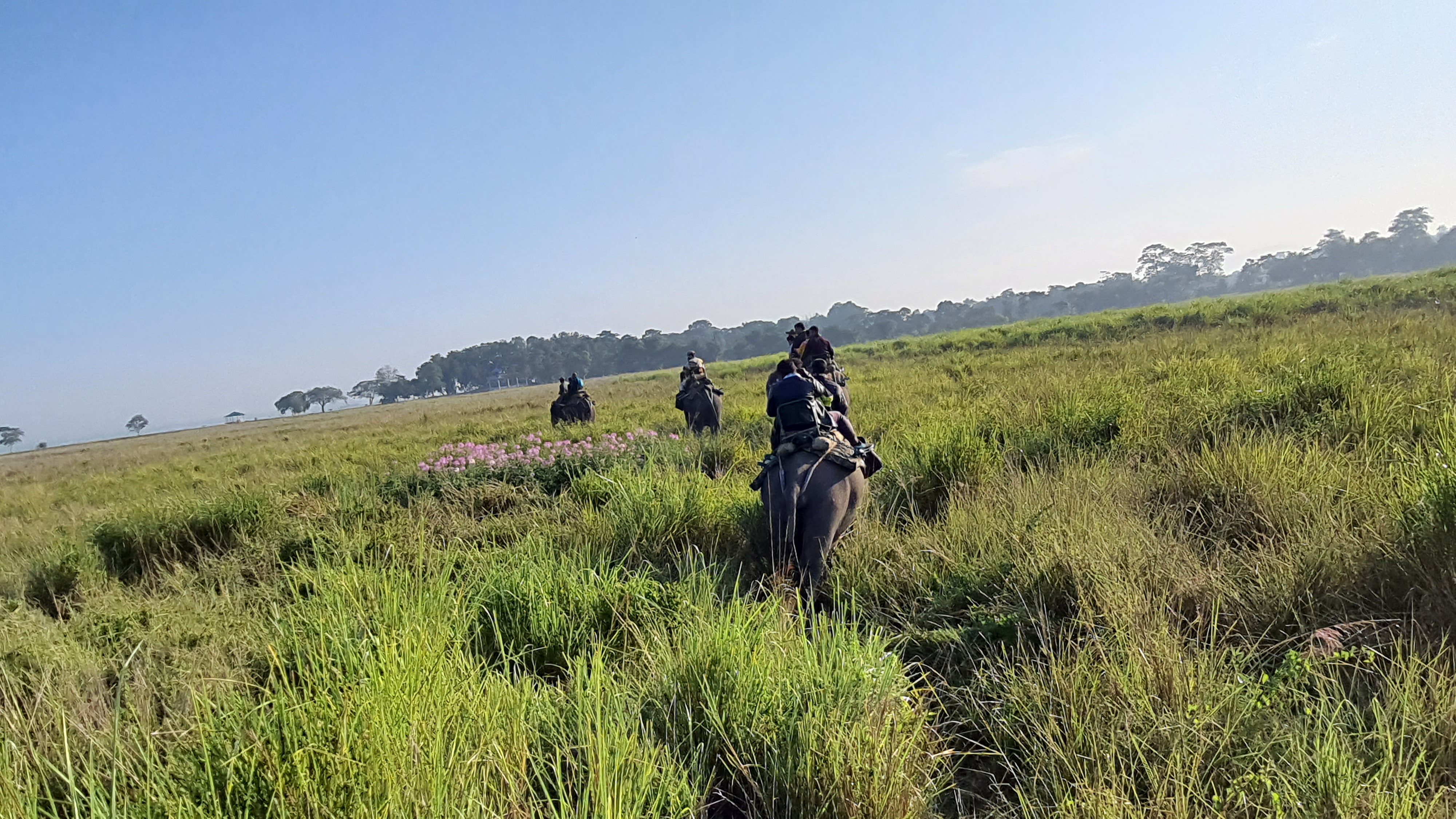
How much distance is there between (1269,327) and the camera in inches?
594

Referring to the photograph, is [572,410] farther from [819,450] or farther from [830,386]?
[819,450]

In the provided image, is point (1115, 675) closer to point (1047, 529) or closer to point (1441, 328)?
point (1047, 529)

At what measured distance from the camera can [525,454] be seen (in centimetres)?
897

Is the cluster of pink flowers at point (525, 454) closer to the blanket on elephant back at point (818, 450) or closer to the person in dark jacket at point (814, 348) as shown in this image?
the person in dark jacket at point (814, 348)

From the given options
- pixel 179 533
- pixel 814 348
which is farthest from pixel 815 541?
pixel 179 533

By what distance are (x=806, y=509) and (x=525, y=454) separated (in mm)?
6077

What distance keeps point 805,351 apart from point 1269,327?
14.7 meters

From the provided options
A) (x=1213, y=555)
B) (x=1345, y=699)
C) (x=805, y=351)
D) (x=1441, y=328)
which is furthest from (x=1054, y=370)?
(x=1345, y=699)

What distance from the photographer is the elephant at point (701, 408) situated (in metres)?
10.2

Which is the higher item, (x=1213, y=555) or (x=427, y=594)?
(x=427, y=594)

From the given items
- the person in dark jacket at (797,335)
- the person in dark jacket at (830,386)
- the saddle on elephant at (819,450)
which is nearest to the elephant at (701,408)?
the person in dark jacket at (797,335)

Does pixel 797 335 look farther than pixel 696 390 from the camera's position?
No

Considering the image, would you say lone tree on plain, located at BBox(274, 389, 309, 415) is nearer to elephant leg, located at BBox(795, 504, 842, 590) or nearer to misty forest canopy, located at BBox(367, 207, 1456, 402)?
misty forest canopy, located at BBox(367, 207, 1456, 402)

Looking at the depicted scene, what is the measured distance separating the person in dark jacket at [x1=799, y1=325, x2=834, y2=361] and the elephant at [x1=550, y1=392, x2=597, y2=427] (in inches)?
292
